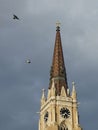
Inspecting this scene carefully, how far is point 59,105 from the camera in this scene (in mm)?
116000

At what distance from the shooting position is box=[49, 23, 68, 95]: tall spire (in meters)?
120

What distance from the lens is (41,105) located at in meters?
121

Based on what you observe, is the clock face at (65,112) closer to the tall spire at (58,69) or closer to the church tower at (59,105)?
the church tower at (59,105)

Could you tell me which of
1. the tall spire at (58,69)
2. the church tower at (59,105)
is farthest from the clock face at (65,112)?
the tall spire at (58,69)

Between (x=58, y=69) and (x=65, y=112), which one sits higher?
(x=58, y=69)

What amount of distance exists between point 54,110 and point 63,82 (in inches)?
354

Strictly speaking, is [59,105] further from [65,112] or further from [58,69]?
[58,69]

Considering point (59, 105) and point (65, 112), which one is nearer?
point (65, 112)

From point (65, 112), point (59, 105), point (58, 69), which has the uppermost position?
point (58, 69)

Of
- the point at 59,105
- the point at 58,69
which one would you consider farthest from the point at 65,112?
the point at 58,69

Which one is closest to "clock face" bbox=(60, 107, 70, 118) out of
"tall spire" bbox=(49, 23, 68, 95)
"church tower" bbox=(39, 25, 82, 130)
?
"church tower" bbox=(39, 25, 82, 130)

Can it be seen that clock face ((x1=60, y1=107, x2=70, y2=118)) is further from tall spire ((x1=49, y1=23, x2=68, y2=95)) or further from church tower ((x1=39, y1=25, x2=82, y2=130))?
tall spire ((x1=49, y1=23, x2=68, y2=95))

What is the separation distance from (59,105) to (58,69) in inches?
401

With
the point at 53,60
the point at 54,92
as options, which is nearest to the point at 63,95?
the point at 54,92
